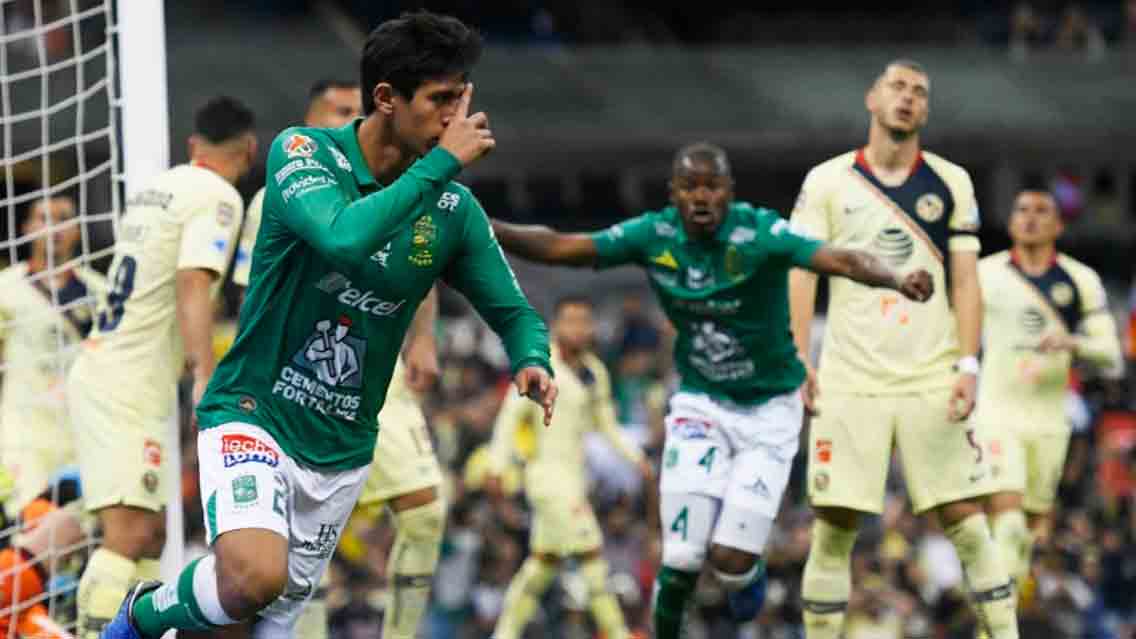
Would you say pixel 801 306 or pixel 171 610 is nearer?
pixel 171 610

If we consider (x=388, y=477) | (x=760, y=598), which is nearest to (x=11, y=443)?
(x=388, y=477)

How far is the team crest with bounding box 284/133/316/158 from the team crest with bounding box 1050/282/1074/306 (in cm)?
738

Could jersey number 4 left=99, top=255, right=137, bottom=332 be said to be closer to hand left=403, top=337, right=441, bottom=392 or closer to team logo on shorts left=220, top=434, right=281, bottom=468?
hand left=403, top=337, right=441, bottom=392

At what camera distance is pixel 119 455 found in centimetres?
935

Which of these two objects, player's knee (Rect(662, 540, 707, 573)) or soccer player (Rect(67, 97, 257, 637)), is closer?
soccer player (Rect(67, 97, 257, 637))

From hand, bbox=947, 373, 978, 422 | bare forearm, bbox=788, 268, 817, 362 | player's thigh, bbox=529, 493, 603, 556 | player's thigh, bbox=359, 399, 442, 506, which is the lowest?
player's thigh, bbox=529, 493, 603, 556

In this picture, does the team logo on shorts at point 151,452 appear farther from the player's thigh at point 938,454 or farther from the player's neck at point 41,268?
the player's thigh at point 938,454

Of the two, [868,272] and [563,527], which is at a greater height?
[868,272]

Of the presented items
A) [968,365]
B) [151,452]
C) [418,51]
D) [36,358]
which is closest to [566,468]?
[36,358]

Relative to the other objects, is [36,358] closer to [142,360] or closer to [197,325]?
[142,360]

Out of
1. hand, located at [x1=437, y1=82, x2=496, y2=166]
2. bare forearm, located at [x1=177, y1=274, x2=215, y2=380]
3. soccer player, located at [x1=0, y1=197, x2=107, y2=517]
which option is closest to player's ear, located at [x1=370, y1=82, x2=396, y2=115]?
hand, located at [x1=437, y1=82, x2=496, y2=166]

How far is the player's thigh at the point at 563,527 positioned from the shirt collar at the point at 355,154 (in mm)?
7619

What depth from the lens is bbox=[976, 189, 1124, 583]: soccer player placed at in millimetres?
13180

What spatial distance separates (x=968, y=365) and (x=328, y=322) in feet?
12.2
